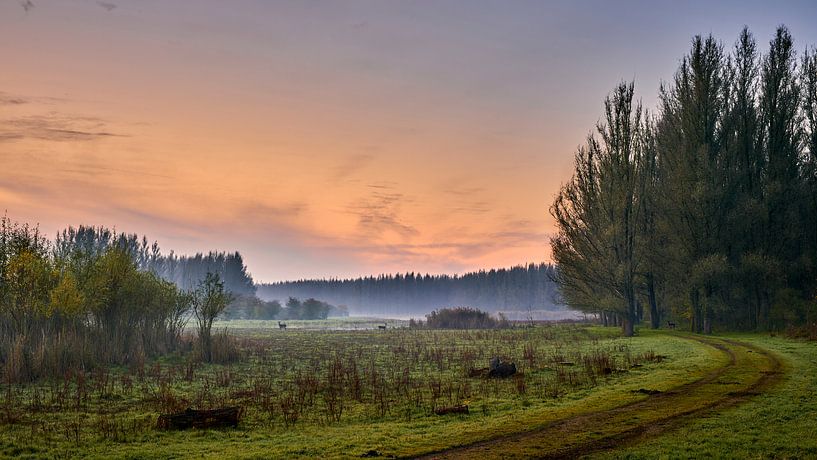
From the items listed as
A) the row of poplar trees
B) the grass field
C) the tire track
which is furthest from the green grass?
the row of poplar trees

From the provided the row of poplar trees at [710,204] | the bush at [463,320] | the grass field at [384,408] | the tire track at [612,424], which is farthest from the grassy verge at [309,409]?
the bush at [463,320]

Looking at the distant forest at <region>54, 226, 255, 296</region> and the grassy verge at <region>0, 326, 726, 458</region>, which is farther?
the distant forest at <region>54, 226, 255, 296</region>

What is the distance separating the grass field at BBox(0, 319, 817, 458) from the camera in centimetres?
1260

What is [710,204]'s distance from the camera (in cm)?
4597

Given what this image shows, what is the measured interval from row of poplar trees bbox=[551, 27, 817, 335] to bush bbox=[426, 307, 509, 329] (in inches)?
778

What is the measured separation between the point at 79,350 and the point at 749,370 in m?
29.3

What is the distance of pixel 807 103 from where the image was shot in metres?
49.1

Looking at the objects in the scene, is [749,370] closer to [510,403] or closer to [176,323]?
[510,403]

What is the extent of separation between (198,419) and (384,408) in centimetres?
537

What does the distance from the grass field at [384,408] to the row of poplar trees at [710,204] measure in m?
17.9

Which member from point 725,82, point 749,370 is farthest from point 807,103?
point 749,370

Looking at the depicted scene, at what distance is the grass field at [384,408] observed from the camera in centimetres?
1260

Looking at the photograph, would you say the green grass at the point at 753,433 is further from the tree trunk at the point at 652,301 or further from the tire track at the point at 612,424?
the tree trunk at the point at 652,301

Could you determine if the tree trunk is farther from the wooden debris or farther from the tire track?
the wooden debris
